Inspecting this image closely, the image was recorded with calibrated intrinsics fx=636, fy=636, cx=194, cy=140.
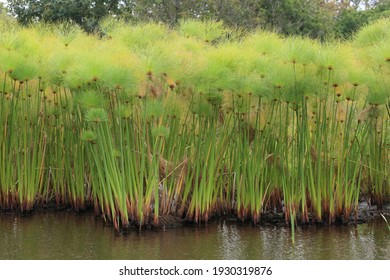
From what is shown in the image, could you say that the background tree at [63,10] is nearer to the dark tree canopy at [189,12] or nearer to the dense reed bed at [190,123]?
the dark tree canopy at [189,12]

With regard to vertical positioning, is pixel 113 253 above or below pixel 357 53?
below

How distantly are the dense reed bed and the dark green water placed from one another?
24 cm

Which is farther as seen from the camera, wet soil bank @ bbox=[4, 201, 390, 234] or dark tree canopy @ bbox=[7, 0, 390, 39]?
dark tree canopy @ bbox=[7, 0, 390, 39]

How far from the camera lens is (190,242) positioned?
238 inches

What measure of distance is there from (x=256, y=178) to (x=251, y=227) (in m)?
0.52

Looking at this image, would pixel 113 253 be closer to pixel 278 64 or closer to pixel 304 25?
pixel 278 64

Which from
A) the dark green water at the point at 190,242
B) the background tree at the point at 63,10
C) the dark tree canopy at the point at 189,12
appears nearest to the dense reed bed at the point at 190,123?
the dark green water at the point at 190,242

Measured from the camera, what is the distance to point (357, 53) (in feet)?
23.3

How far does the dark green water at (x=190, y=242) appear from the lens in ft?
18.5

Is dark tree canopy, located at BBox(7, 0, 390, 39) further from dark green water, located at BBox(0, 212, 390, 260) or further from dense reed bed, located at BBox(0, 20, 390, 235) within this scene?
dark green water, located at BBox(0, 212, 390, 260)

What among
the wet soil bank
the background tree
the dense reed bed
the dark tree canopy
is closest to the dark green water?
the wet soil bank

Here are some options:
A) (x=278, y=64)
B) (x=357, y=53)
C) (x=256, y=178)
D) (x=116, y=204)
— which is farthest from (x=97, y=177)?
(x=357, y=53)

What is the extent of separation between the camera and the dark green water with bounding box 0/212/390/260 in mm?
5625
